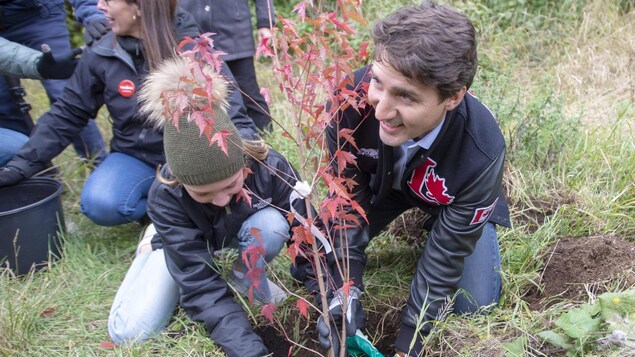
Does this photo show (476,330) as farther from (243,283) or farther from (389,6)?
(389,6)

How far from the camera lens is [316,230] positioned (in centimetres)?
177

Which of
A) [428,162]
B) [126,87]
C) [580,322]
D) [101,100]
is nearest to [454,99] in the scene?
[428,162]

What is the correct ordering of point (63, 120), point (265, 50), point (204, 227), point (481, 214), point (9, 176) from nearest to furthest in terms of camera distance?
point (265, 50), point (481, 214), point (204, 227), point (9, 176), point (63, 120)

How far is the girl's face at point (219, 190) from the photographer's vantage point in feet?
6.73

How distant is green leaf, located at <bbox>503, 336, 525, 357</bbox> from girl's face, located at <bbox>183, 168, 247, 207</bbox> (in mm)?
1033

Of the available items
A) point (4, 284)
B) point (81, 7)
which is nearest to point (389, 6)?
point (81, 7)

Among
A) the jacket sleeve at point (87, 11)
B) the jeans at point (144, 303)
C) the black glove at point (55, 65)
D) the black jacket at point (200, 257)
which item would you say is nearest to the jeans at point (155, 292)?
the jeans at point (144, 303)

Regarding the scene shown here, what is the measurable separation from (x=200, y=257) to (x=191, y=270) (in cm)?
6

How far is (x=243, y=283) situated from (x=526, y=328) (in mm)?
1087

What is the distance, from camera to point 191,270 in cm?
222

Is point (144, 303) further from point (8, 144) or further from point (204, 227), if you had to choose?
point (8, 144)

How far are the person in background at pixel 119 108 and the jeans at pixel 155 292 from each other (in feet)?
1.57

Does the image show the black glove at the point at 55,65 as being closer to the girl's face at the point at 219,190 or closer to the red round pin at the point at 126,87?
the red round pin at the point at 126,87

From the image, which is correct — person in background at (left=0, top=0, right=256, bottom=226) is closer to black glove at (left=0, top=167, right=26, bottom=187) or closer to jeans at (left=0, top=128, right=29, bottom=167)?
black glove at (left=0, top=167, right=26, bottom=187)
